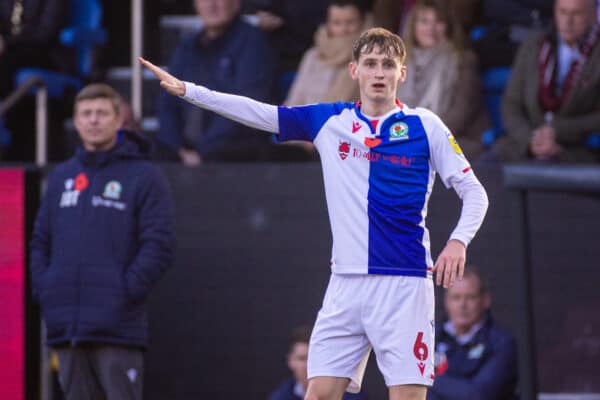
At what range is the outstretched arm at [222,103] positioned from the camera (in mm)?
5000

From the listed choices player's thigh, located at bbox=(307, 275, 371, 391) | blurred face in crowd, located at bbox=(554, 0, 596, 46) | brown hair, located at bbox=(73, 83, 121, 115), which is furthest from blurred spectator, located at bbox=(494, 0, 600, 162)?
player's thigh, located at bbox=(307, 275, 371, 391)

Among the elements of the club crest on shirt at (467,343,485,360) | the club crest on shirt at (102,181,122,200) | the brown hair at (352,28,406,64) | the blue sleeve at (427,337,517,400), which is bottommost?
the blue sleeve at (427,337,517,400)

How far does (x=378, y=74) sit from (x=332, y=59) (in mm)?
3379

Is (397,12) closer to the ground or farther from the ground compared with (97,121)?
farther from the ground

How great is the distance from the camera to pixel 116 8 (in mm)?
10227

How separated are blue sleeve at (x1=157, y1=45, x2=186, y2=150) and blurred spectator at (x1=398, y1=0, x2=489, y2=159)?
1.51 metres

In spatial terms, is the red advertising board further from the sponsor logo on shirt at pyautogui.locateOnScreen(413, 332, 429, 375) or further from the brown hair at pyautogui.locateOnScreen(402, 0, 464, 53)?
the sponsor logo on shirt at pyautogui.locateOnScreen(413, 332, 429, 375)

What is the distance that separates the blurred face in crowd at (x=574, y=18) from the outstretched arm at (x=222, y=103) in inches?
131

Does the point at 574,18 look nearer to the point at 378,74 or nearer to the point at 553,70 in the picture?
the point at 553,70

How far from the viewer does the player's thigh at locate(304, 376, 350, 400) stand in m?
5.10

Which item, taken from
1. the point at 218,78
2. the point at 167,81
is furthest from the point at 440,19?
the point at 167,81

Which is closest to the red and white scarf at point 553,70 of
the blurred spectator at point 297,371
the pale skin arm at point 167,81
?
the blurred spectator at point 297,371

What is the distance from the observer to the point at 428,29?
322 inches

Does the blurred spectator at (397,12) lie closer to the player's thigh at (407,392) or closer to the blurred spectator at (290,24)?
the blurred spectator at (290,24)
